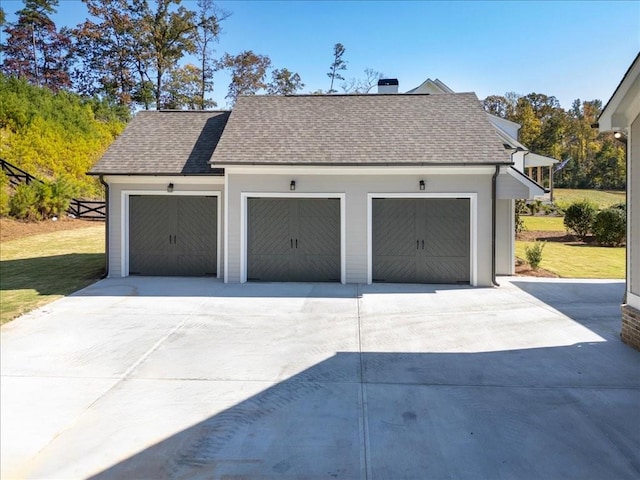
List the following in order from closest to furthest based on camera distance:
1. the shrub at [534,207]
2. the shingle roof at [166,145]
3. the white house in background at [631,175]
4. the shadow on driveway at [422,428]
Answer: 1. the shadow on driveway at [422,428]
2. the white house in background at [631,175]
3. the shingle roof at [166,145]
4. the shrub at [534,207]

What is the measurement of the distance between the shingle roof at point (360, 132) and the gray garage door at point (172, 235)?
1.82 meters

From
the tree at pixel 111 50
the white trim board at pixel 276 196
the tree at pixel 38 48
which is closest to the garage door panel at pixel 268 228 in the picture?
the white trim board at pixel 276 196

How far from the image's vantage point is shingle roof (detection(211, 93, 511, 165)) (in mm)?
11094

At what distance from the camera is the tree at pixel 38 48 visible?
3672 cm

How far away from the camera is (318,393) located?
4.69 metres

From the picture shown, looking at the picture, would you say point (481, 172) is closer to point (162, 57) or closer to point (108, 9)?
point (162, 57)

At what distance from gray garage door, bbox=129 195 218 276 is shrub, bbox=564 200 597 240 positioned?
17.8 m

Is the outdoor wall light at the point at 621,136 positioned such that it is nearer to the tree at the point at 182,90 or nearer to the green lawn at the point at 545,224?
the green lawn at the point at 545,224

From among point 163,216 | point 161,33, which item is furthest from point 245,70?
point 163,216

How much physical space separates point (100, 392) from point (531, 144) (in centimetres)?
5833

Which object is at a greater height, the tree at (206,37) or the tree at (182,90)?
the tree at (206,37)

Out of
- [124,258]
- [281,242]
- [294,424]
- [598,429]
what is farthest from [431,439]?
[124,258]

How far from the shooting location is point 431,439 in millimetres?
3766

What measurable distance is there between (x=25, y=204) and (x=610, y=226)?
2649cm
